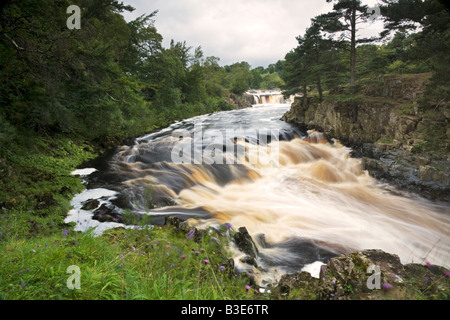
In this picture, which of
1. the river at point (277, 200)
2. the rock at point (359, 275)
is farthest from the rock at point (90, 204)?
the rock at point (359, 275)

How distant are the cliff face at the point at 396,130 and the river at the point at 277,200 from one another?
0.88 metres

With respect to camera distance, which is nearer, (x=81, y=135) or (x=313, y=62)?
(x=81, y=135)

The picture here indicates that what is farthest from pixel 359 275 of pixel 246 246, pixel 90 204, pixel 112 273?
pixel 90 204

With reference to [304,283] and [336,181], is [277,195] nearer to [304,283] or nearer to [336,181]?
[336,181]

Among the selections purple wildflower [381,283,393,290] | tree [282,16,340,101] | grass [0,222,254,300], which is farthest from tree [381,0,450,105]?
grass [0,222,254,300]

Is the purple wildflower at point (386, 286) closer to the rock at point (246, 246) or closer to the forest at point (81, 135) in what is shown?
the forest at point (81, 135)

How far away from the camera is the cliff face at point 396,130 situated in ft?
28.7

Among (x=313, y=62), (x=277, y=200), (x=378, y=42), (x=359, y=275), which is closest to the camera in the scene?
(x=359, y=275)

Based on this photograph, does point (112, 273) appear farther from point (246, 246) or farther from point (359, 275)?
point (359, 275)

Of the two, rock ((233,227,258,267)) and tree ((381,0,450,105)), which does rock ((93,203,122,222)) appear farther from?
tree ((381,0,450,105))

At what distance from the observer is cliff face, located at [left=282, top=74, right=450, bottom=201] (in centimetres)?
875

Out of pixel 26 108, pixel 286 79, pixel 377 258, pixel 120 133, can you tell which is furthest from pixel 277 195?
pixel 286 79

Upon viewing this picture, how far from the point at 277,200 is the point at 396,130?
8.28 metres

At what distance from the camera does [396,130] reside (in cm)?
1133
